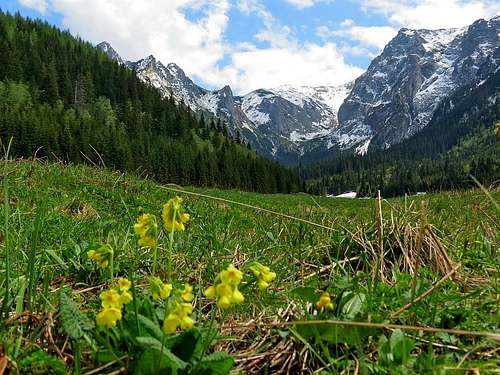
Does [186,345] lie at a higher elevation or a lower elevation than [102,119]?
lower

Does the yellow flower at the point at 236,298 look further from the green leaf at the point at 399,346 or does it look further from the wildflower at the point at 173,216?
the green leaf at the point at 399,346

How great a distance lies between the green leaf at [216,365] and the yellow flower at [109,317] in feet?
1.29

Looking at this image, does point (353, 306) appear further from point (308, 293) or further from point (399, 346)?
point (399, 346)

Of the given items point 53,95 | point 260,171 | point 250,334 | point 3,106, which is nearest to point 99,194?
point 250,334

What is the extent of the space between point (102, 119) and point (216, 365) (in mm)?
126234

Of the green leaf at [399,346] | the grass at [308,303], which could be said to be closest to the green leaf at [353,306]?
the grass at [308,303]

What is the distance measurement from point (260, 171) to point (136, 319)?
119929mm

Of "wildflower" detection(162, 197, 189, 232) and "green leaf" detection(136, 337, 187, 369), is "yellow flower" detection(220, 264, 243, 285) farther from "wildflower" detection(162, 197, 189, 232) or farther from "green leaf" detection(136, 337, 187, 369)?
"wildflower" detection(162, 197, 189, 232)

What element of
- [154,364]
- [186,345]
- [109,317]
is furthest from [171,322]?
Result: [186,345]

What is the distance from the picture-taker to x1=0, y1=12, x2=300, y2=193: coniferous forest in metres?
91.5

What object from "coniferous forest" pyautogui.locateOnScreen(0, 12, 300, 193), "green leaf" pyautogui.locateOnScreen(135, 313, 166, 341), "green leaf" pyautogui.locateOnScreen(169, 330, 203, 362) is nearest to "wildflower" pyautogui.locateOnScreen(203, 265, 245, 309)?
"green leaf" pyautogui.locateOnScreen(169, 330, 203, 362)

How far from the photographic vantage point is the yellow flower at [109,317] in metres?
1.35

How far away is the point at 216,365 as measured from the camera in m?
1.60

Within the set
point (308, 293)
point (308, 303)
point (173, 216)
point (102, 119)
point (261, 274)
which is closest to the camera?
point (261, 274)
